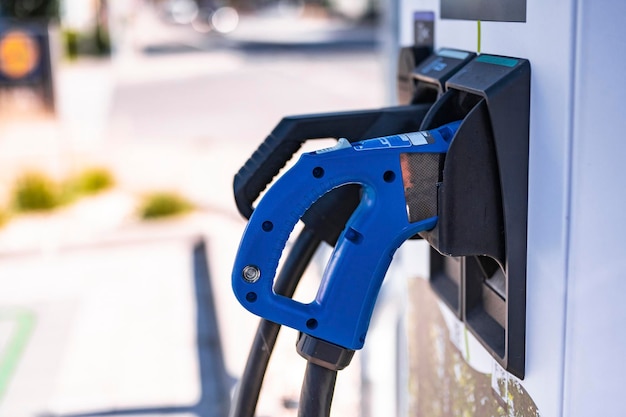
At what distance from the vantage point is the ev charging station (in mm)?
1047

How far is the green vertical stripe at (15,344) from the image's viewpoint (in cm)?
414

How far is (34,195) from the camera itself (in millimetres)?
7254

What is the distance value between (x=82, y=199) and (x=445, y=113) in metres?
6.66

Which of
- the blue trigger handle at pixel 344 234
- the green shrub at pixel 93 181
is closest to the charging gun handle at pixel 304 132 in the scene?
the blue trigger handle at pixel 344 234

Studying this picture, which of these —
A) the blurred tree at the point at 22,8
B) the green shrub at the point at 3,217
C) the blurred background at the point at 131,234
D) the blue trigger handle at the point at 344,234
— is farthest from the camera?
the blurred tree at the point at 22,8

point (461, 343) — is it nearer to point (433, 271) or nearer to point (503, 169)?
point (433, 271)

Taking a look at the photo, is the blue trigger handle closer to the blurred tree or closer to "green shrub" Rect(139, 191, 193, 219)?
"green shrub" Rect(139, 191, 193, 219)

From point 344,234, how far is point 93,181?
22.8 ft

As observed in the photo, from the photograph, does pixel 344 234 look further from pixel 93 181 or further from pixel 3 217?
pixel 93 181

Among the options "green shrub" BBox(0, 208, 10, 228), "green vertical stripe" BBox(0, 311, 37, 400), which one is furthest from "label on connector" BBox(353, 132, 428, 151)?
"green shrub" BBox(0, 208, 10, 228)

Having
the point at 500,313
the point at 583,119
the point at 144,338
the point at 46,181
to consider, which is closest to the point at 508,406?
the point at 500,313

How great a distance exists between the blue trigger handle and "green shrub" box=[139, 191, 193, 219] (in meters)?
5.67

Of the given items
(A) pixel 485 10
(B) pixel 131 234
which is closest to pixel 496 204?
(A) pixel 485 10

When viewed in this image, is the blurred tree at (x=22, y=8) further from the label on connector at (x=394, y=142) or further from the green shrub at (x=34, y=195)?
the label on connector at (x=394, y=142)
